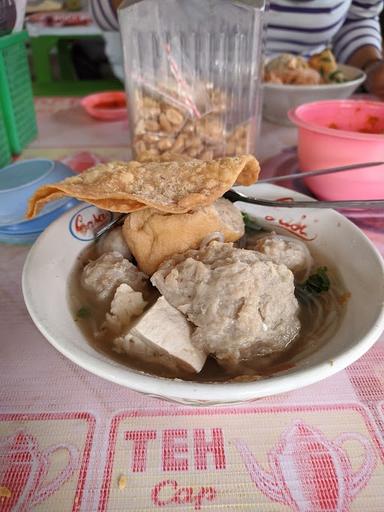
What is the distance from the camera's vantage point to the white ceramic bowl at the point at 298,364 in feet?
1.61

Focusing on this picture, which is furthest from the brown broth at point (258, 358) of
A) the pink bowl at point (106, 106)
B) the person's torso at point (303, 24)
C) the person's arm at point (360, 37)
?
the person's torso at point (303, 24)

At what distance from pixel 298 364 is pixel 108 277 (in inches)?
15.2

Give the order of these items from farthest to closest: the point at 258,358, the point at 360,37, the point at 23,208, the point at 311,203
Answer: the point at 360,37, the point at 23,208, the point at 311,203, the point at 258,358

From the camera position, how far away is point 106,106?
79.7 inches

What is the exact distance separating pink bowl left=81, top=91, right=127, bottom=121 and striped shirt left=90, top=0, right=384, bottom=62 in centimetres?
102

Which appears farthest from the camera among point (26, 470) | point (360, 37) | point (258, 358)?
point (360, 37)

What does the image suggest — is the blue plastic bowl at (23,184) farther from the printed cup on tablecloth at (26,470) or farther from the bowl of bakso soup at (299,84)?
the bowl of bakso soup at (299,84)

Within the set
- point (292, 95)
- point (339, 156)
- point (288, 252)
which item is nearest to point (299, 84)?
point (292, 95)

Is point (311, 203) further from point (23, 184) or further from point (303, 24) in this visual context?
point (303, 24)

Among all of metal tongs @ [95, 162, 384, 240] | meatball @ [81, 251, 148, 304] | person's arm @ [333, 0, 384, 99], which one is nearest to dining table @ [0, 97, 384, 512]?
meatball @ [81, 251, 148, 304]

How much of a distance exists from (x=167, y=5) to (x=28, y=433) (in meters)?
1.18

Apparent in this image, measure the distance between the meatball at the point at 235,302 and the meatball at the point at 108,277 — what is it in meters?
0.10

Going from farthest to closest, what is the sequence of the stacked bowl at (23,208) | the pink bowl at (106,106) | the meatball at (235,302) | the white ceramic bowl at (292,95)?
the pink bowl at (106,106)
the white ceramic bowl at (292,95)
the stacked bowl at (23,208)
the meatball at (235,302)

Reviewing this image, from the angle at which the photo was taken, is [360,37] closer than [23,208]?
No
